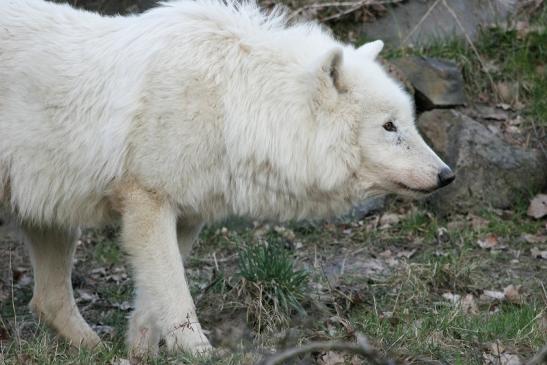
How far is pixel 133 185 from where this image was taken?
213 inches

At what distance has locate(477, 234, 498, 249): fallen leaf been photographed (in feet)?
26.7

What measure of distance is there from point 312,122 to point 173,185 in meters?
0.87

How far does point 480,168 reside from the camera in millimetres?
8828

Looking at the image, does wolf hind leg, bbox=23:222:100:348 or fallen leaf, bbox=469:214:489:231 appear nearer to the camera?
wolf hind leg, bbox=23:222:100:348

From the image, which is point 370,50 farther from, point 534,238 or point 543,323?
point 534,238

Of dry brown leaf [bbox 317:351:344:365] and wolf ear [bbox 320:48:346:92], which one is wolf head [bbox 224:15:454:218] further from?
dry brown leaf [bbox 317:351:344:365]

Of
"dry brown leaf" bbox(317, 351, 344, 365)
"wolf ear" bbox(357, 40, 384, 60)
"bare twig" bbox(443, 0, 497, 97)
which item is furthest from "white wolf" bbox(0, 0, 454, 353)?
"bare twig" bbox(443, 0, 497, 97)

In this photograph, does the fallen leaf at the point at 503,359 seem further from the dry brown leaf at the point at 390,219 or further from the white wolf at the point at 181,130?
the dry brown leaf at the point at 390,219

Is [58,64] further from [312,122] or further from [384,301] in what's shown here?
[384,301]

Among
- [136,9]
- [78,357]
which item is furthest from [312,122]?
[136,9]

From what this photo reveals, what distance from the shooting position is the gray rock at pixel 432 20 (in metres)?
10.1

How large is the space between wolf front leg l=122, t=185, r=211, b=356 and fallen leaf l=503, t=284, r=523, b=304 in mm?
2457

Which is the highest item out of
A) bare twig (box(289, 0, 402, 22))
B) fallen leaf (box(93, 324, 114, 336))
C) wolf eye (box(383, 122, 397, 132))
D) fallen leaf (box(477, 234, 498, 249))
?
wolf eye (box(383, 122, 397, 132))

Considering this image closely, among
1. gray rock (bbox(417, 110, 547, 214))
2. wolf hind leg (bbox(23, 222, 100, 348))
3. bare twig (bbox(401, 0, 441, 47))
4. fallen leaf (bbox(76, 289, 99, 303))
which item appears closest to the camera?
wolf hind leg (bbox(23, 222, 100, 348))
